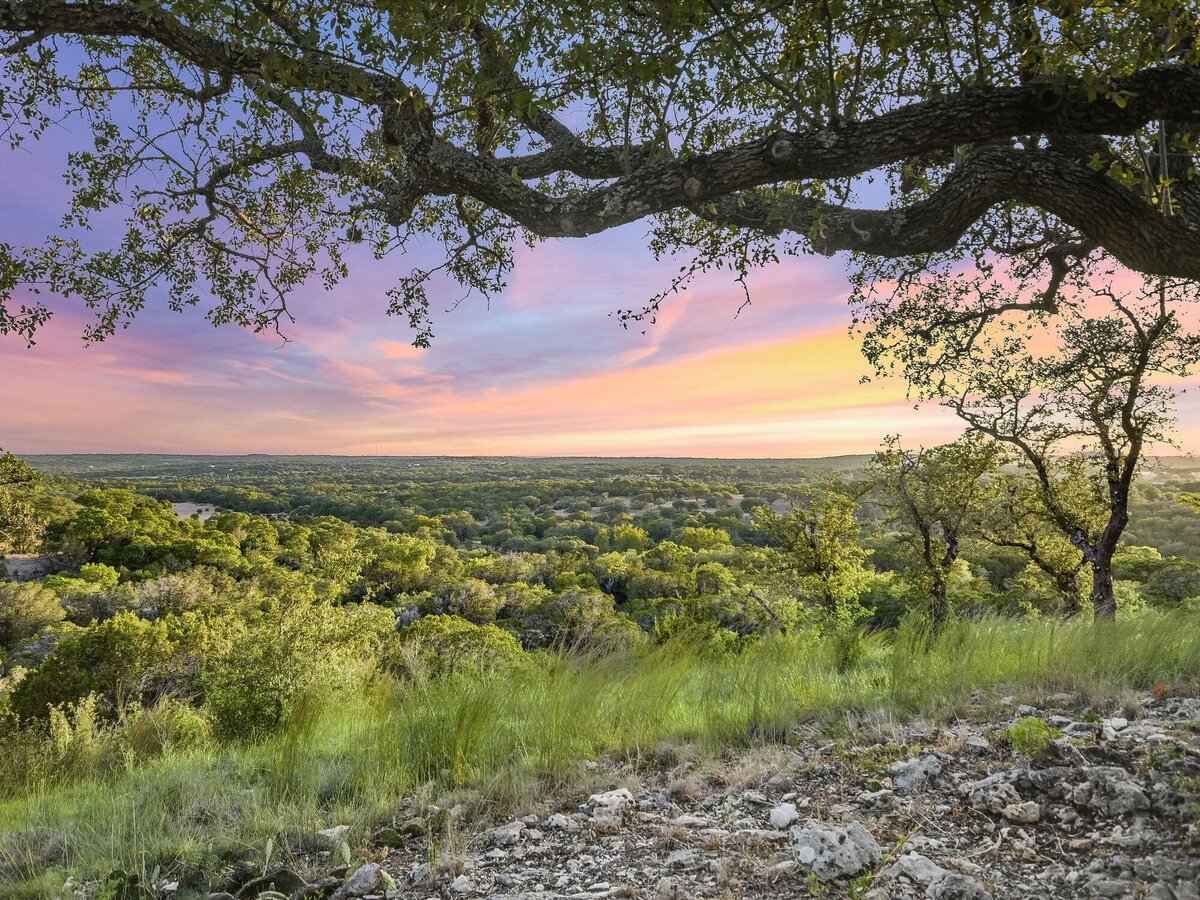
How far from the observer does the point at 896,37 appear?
3.29 meters

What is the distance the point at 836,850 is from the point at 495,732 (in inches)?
85.3

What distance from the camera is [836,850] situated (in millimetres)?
2393

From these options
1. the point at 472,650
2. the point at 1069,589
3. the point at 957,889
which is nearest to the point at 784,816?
the point at 957,889

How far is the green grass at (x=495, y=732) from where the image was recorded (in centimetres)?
295

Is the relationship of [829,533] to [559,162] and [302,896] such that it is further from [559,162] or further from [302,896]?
[302,896]

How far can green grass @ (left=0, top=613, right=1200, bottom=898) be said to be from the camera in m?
2.95

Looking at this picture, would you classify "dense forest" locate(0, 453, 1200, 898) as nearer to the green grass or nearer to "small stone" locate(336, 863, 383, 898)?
the green grass

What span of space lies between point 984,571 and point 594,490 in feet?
203

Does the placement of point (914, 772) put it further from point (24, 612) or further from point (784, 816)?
point (24, 612)

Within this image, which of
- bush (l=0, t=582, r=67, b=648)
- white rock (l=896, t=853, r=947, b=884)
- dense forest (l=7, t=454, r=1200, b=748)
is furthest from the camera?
bush (l=0, t=582, r=67, b=648)

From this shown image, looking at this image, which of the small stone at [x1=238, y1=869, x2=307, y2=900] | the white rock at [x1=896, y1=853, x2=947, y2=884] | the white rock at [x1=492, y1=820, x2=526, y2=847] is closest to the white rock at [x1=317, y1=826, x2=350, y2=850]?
the small stone at [x1=238, y1=869, x2=307, y2=900]

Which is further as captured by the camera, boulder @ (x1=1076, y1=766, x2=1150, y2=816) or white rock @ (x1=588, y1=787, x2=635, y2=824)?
white rock @ (x1=588, y1=787, x2=635, y2=824)

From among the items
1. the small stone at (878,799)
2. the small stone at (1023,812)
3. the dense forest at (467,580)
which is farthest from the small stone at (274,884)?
the small stone at (1023,812)

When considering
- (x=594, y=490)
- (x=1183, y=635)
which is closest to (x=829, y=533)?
(x=1183, y=635)
